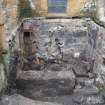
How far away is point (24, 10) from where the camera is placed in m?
9.77

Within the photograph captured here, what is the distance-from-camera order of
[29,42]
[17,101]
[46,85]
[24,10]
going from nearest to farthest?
[17,101]
[46,85]
[24,10]
[29,42]

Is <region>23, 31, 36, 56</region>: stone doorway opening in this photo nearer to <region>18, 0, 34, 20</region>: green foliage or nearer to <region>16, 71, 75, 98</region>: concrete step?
<region>18, 0, 34, 20</region>: green foliage

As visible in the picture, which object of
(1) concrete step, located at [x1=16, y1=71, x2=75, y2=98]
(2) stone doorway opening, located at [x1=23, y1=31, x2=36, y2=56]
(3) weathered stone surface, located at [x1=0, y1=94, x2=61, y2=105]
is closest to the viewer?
(3) weathered stone surface, located at [x1=0, y1=94, x2=61, y2=105]

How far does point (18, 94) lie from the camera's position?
28.0 ft

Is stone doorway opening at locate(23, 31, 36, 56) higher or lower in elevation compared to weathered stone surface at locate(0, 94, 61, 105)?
higher

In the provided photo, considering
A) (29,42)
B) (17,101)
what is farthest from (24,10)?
(17,101)

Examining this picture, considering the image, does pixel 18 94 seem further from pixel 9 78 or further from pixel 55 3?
pixel 55 3

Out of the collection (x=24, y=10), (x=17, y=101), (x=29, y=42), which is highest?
(x=24, y=10)

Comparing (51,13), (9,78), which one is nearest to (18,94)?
(9,78)

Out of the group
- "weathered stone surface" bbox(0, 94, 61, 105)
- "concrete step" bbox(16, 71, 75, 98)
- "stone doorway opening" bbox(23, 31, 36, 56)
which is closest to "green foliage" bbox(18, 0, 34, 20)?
"stone doorway opening" bbox(23, 31, 36, 56)

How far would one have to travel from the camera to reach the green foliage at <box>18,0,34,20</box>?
9.62 metres

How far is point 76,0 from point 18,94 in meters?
3.30

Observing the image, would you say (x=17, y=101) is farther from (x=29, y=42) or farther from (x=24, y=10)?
(x=24, y=10)

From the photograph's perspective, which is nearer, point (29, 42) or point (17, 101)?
point (17, 101)
